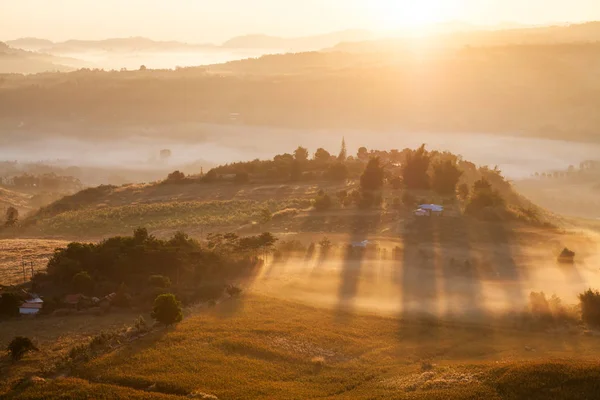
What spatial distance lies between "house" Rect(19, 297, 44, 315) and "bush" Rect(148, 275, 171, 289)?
6.12 m

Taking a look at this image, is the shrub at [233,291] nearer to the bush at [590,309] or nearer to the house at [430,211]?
the bush at [590,309]

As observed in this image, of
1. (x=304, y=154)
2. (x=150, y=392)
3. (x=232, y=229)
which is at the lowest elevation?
(x=150, y=392)

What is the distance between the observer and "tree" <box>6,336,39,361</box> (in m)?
26.9

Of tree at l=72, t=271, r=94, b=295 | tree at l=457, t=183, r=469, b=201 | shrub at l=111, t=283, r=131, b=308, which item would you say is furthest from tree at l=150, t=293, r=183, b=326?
tree at l=457, t=183, r=469, b=201

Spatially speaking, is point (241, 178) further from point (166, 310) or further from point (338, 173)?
point (166, 310)

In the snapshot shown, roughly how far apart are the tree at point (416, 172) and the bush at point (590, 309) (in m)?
33.5

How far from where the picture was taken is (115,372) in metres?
25.5

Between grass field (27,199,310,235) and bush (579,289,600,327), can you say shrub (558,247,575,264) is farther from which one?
grass field (27,199,310,235)

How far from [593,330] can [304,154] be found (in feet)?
209

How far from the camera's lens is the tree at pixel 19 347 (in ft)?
88.1

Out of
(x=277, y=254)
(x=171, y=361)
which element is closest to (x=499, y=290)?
(x=277, y=254)

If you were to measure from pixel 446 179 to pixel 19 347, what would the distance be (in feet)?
155

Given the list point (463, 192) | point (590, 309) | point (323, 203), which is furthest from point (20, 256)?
point (463, 192)

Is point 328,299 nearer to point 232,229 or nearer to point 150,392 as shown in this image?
point 150,392
